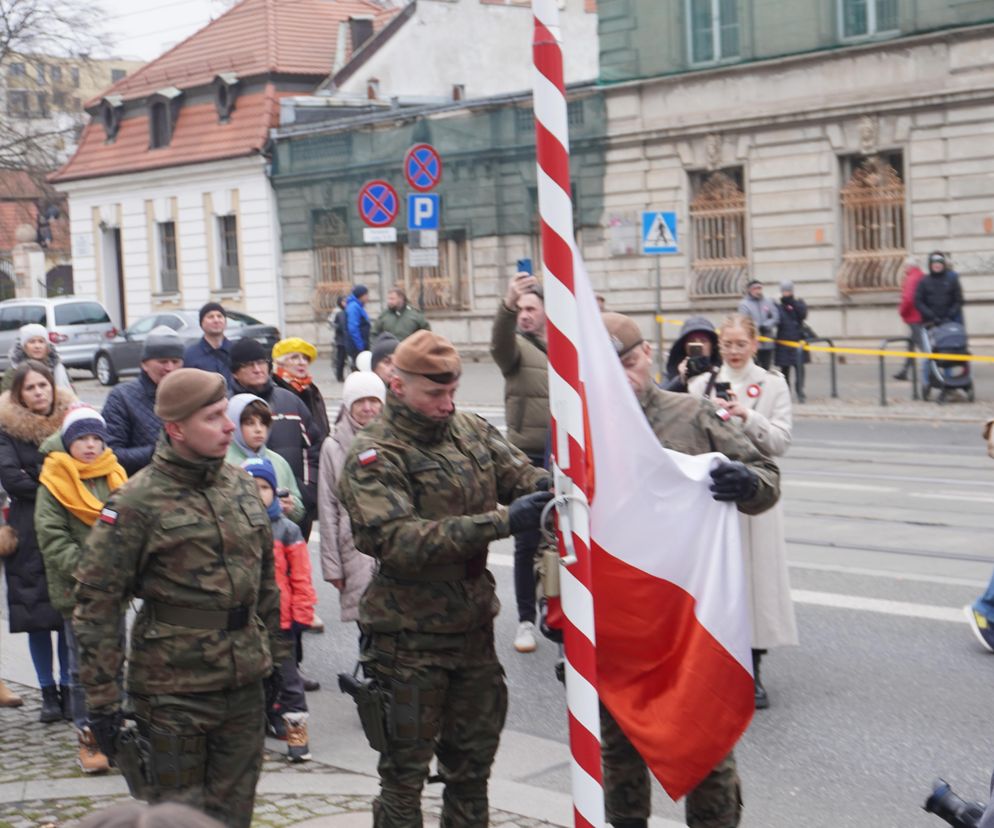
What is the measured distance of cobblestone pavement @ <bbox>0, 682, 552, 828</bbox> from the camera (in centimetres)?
609

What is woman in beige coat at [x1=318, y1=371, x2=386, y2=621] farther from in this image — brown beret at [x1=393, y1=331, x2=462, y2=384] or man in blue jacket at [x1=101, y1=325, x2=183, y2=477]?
brown beret at [x1=393, y1=331, x2=462, y2=384]

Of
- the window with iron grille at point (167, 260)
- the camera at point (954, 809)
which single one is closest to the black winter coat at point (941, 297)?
the camera at point (954, 809)

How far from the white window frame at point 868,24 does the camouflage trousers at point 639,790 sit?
951 inches

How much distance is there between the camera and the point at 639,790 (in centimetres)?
524

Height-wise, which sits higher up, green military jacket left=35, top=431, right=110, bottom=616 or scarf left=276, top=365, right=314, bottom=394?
scarf left=276, top=365, right=314, bottom=394

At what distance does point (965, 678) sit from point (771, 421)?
161cm

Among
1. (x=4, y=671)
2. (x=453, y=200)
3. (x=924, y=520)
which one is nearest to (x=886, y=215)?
(x=453, y=200)

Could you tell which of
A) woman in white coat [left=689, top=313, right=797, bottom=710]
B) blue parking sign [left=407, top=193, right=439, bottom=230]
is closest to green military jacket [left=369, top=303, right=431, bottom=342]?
blue parking sign [left=407, top=193, right=439, bottom=230]

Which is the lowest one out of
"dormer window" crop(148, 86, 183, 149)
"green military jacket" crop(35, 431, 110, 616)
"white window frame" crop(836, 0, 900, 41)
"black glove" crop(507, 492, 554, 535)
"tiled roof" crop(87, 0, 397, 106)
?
"green military jacket" crop(35, 431, 110, 616)

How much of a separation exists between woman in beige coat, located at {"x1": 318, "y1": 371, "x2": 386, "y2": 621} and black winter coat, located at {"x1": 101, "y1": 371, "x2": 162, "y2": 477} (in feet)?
3.12

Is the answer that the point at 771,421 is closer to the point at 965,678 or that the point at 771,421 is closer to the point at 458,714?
the point at 965,678

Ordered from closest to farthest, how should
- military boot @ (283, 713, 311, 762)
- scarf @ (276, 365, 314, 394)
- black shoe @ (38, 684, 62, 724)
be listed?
military boot @ (283, 713, 311, 762) < black shoe @ (38, 684, 62, 724) < scarf @ (276, 365, 314, 394)

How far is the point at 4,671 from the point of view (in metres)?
8.81

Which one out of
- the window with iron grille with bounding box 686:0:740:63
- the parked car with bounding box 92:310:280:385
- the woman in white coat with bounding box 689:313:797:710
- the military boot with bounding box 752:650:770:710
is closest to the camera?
the woman in white coat with bounding box 689:313:797:710
